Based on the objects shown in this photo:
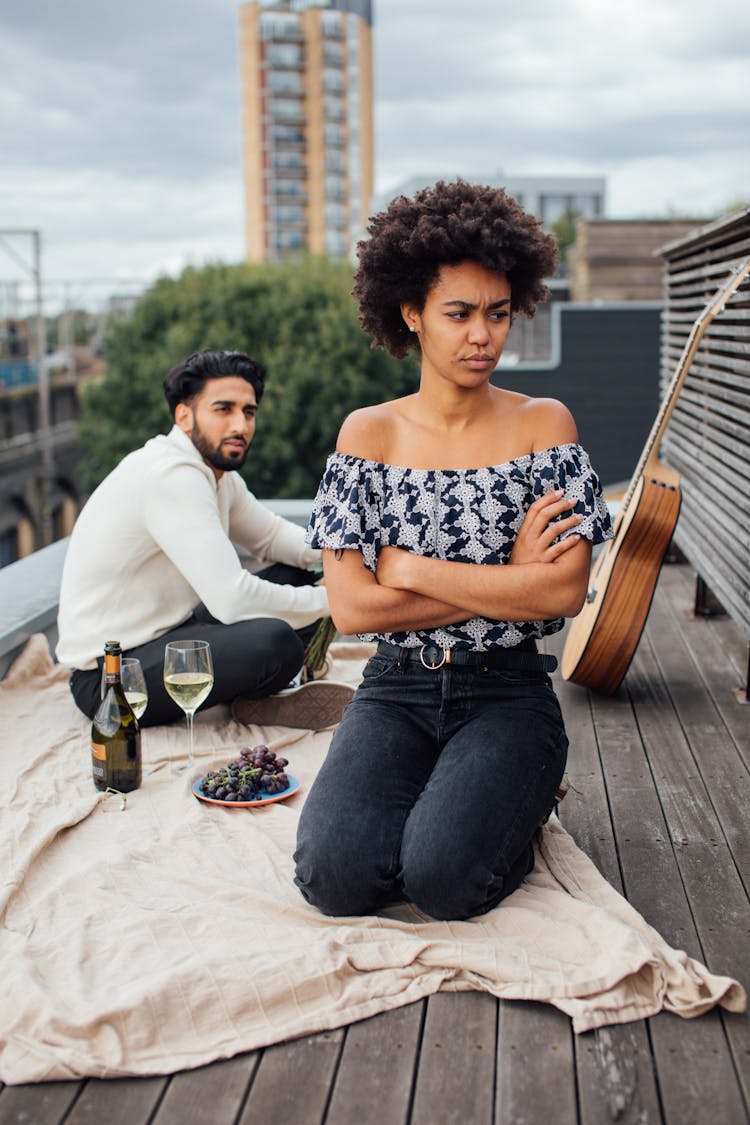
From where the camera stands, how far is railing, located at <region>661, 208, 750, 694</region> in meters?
3.76

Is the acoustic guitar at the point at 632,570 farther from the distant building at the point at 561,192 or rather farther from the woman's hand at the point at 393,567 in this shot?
the distant building at the point at 561,192

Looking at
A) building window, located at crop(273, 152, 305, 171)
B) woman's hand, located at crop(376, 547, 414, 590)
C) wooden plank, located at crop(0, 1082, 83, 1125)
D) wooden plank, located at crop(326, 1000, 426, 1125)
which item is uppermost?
building window, located at crop(273, 152, 305, 171)

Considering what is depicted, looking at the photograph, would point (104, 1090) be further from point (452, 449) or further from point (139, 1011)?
point (452, 449)

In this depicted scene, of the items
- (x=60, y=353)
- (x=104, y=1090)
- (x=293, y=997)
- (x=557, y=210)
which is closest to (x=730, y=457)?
(x=293, y=997)

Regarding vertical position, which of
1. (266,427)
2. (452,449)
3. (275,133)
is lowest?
(266,427)

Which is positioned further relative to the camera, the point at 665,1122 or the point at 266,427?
the point at 266,427

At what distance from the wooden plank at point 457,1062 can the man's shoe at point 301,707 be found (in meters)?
1.51

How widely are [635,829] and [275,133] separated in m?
65.2

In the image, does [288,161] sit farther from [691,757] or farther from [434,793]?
[434,793]

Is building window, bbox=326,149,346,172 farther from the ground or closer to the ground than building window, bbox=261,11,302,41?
closer to the ground

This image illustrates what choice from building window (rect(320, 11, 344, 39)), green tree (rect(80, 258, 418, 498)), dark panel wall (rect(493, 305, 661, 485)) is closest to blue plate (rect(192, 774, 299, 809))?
dark panel wall (rect(493, 305, 661, 485))

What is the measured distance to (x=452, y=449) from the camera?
8.11 feet

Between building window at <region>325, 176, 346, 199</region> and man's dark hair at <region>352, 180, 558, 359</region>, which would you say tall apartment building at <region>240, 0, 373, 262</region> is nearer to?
building window at <region>325, 176, 346, 199</region>

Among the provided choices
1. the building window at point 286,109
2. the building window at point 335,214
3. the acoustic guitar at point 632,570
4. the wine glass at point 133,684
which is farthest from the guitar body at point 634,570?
the building window at point 335,214
